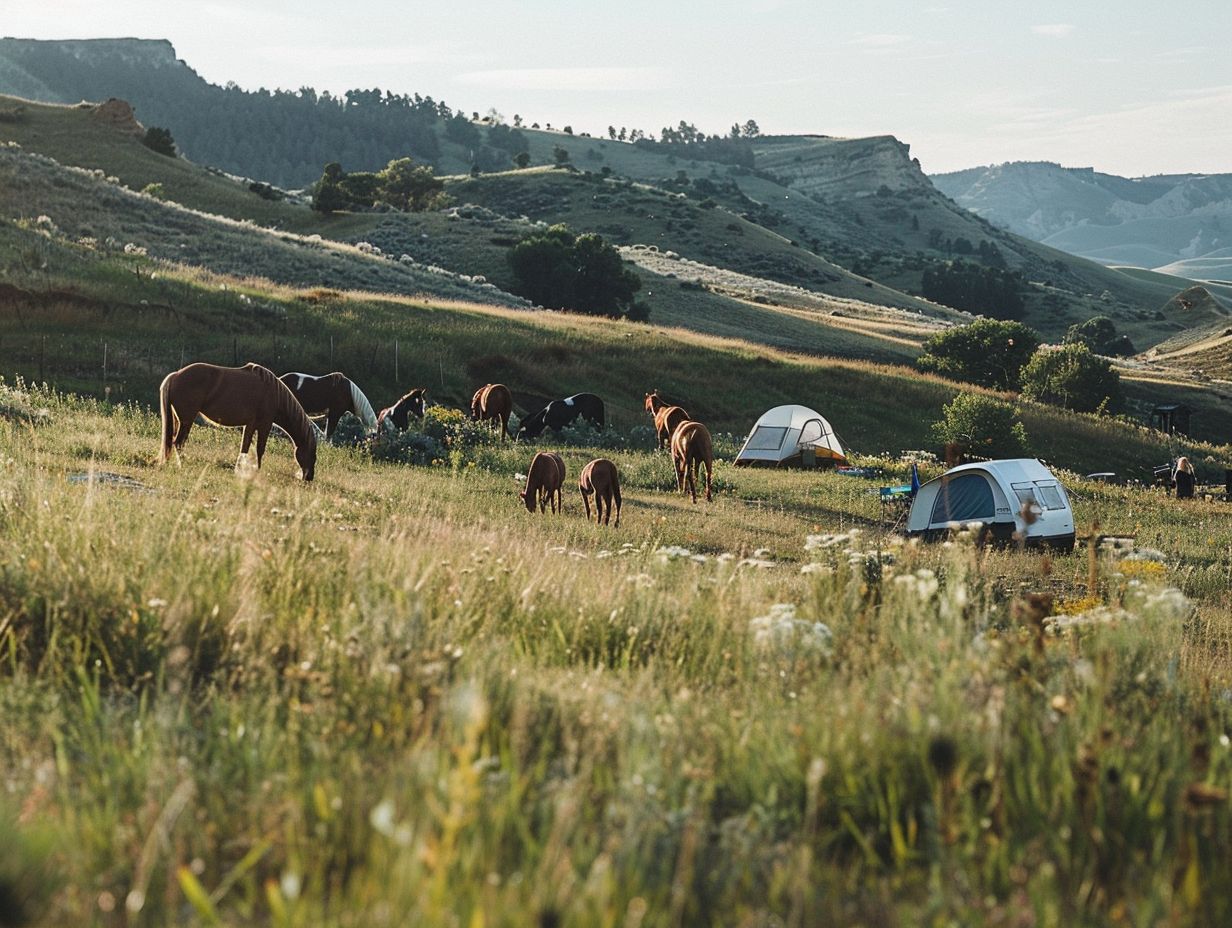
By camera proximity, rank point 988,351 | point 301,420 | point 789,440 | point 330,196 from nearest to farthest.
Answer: point 301,420, point 789,440, point 988,351, point 330,196

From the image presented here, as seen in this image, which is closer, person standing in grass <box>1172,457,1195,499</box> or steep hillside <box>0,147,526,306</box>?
person standing in grass <box>1172,457,1195,499</box>

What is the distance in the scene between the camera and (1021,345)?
76750 millimetres

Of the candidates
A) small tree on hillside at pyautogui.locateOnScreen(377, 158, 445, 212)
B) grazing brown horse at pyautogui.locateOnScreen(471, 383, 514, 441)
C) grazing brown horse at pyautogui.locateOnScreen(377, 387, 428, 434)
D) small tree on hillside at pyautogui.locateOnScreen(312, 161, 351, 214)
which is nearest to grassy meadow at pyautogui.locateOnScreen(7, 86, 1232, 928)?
grazing brown horse at pyautogui.locateOnScreen(377, 387, 428, 434)

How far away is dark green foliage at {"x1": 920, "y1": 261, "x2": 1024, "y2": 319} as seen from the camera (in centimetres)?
16138

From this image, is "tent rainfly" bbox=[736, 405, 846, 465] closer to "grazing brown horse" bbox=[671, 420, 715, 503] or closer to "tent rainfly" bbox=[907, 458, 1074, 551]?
"tent rainfly" bbox=[907, 458, 1074, 551]

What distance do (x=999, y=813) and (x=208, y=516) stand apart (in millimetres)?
6308

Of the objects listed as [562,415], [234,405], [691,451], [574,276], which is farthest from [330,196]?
[234,405]

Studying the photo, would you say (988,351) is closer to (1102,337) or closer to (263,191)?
(263,191)

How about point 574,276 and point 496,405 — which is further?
point 574,276

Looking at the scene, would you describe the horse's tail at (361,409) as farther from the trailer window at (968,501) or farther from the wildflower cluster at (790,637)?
the wildflower cluster at (790,637)

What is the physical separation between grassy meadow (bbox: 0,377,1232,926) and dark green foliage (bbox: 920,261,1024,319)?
16075 centimetres

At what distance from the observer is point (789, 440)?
115 ft

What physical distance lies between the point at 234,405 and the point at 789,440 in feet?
69.5

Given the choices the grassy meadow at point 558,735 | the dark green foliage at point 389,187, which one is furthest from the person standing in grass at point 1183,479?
the dark green foliage at point 389,187
